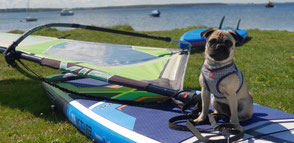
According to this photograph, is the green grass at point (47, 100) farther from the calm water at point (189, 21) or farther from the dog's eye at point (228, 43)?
the calm water at point (189, 21)

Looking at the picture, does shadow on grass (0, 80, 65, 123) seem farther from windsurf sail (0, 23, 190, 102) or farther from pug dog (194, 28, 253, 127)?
pug dog (194, 28, 253, 127)

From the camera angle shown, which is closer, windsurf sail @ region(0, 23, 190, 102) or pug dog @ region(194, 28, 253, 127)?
pug dog @ region(194, 28, 253, 127)

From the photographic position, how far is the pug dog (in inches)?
96.3

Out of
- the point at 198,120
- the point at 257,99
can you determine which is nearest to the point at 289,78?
the point at 257,99

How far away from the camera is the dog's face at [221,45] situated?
2.40 meters

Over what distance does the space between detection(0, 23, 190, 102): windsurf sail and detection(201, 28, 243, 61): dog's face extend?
1295mm

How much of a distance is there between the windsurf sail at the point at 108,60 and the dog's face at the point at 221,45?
129 centimetres

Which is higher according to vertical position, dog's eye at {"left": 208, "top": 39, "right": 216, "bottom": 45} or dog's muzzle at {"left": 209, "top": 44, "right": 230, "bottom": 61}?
dog's eye at {"left": 208, "top": 39, "right": 216, "bottom": 45}

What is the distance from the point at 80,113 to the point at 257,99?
3.36m

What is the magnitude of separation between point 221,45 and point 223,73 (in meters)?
0.31

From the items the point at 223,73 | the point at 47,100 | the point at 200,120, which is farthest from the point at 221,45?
the point at 47,100

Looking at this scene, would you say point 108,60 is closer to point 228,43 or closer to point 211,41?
point 211,41

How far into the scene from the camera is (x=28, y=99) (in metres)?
5.23

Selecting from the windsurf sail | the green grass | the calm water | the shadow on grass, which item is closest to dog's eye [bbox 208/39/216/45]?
the windsurf sail
